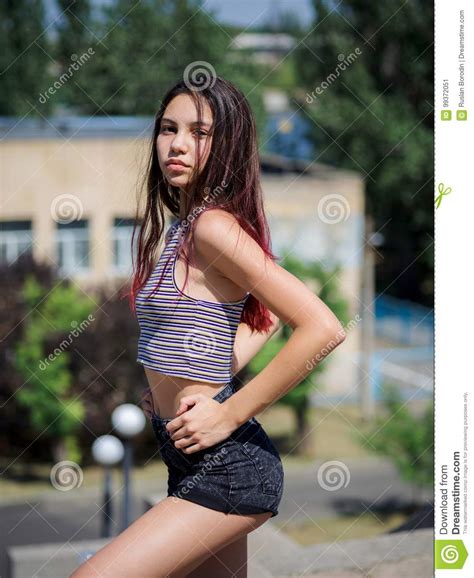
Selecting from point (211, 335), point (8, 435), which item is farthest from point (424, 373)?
point (211, 335)

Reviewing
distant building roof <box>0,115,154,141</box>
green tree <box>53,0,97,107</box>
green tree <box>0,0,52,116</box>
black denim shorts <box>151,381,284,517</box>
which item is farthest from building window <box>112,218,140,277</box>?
black denim shorts <box>151,381,284,517</box>

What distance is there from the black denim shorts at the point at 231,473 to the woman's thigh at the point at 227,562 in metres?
0.18

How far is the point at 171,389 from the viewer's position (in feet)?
8.04

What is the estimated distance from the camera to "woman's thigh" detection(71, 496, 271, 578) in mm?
2258

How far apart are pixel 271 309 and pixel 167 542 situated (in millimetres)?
590

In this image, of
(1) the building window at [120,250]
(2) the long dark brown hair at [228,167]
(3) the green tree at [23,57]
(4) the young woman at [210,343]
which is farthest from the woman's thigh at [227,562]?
(3) the green tree at [23,57]

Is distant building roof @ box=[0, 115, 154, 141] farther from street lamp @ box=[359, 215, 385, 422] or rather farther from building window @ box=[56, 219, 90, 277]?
street lamp @ box=[359, 215, 385, 422]

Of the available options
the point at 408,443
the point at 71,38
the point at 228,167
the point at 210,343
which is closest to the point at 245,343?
the point at 210,343

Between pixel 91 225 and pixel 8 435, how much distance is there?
4979 millimetres

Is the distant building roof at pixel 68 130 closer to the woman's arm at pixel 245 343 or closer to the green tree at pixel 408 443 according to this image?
the green tree at pixel 408 443

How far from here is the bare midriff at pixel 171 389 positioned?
2.42 meters

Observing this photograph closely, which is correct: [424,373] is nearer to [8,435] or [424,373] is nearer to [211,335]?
[8,435]

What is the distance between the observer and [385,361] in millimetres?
28109

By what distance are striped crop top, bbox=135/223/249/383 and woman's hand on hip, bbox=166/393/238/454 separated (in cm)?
9
